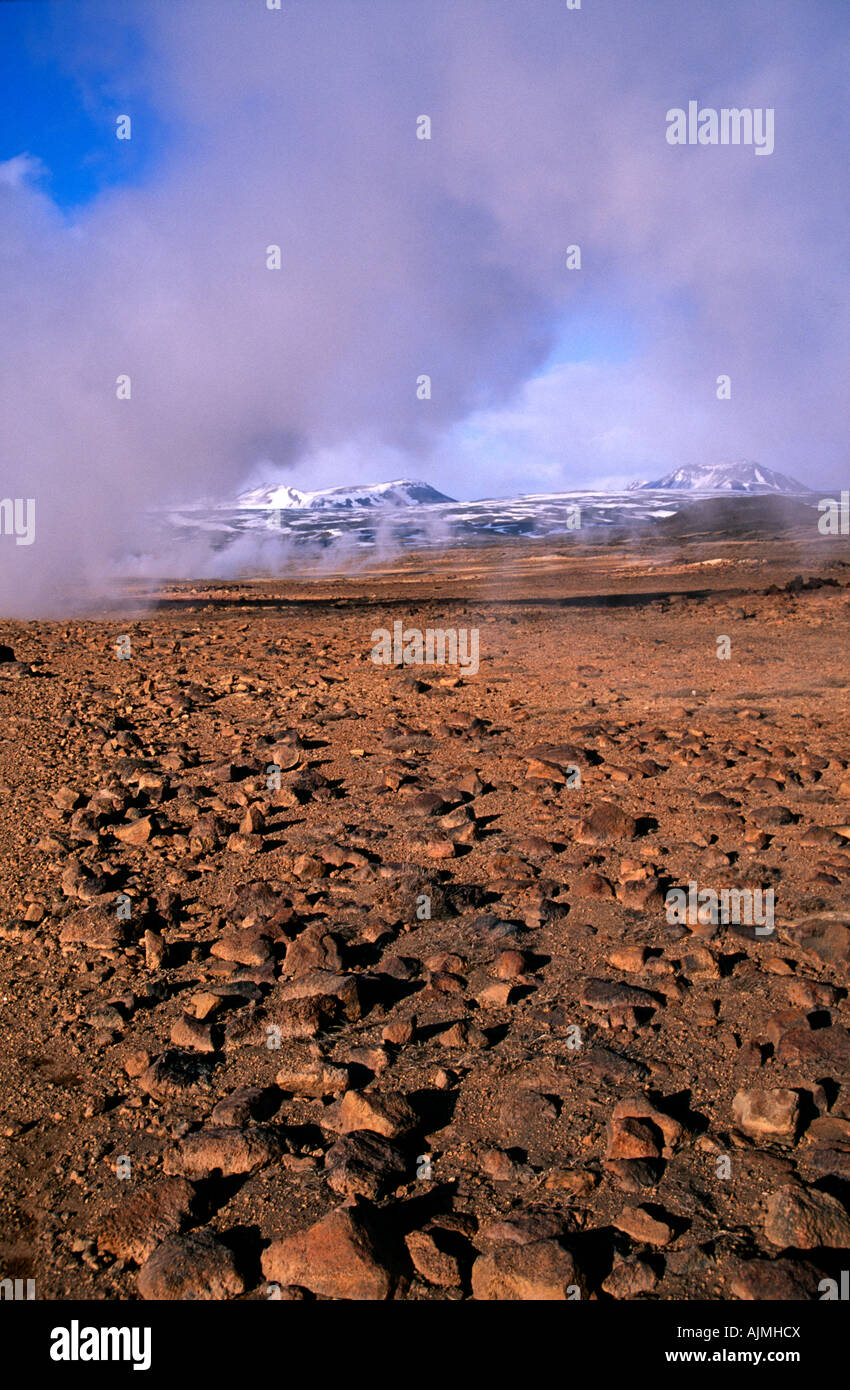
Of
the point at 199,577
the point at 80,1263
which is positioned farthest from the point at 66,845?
the point at 199,577

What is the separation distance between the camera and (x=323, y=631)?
1200 cm

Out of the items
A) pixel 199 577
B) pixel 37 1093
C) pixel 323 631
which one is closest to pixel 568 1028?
pixel 37 1093

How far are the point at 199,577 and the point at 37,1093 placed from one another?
2799 cm

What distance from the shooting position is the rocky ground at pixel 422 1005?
222 cm

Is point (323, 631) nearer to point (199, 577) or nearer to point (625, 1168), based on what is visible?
point (625, 1168)

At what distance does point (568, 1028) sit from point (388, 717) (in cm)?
416

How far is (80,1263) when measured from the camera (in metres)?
2.26

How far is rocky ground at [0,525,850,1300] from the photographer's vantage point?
2.22 metres

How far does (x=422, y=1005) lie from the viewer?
3.28m

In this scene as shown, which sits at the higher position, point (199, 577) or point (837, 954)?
point (199, 577)

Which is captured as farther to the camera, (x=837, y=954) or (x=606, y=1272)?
(x=837, y=954)
